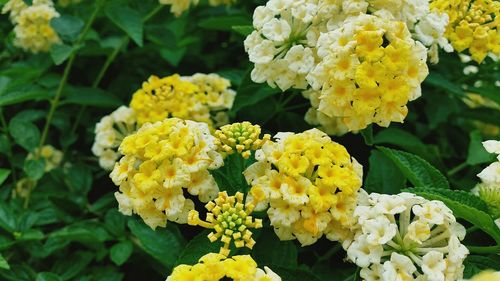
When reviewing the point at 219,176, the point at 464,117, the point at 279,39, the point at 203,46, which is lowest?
the point at 464,117

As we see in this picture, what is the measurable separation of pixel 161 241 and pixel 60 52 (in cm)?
78

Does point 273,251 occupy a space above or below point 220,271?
below

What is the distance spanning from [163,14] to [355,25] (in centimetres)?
133

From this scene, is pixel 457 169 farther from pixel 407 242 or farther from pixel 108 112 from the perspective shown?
pixel 108 112

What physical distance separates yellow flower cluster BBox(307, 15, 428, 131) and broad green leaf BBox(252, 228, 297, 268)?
0.32 m

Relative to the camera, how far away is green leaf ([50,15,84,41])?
7.90 ft

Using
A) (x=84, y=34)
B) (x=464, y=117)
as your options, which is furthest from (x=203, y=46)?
(x=464, y=117)

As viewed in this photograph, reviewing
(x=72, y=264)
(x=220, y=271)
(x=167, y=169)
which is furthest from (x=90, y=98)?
(x=220, y=271)

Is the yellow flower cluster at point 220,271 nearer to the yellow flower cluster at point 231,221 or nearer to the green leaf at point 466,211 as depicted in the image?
the yellow flower cluster at point 231,221

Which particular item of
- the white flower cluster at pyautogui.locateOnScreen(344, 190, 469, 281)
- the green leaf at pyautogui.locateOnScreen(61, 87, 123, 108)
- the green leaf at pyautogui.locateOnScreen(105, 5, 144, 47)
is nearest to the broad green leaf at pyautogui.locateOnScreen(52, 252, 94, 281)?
the green leaf at pyautogui.locateOnScreen(61, 87, 123, 108)

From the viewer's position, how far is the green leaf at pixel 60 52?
7.37ft

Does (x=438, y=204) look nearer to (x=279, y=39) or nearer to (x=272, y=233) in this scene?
(x=272, y=233)

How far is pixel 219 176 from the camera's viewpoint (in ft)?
5.36

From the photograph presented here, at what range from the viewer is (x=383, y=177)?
1901 mm
